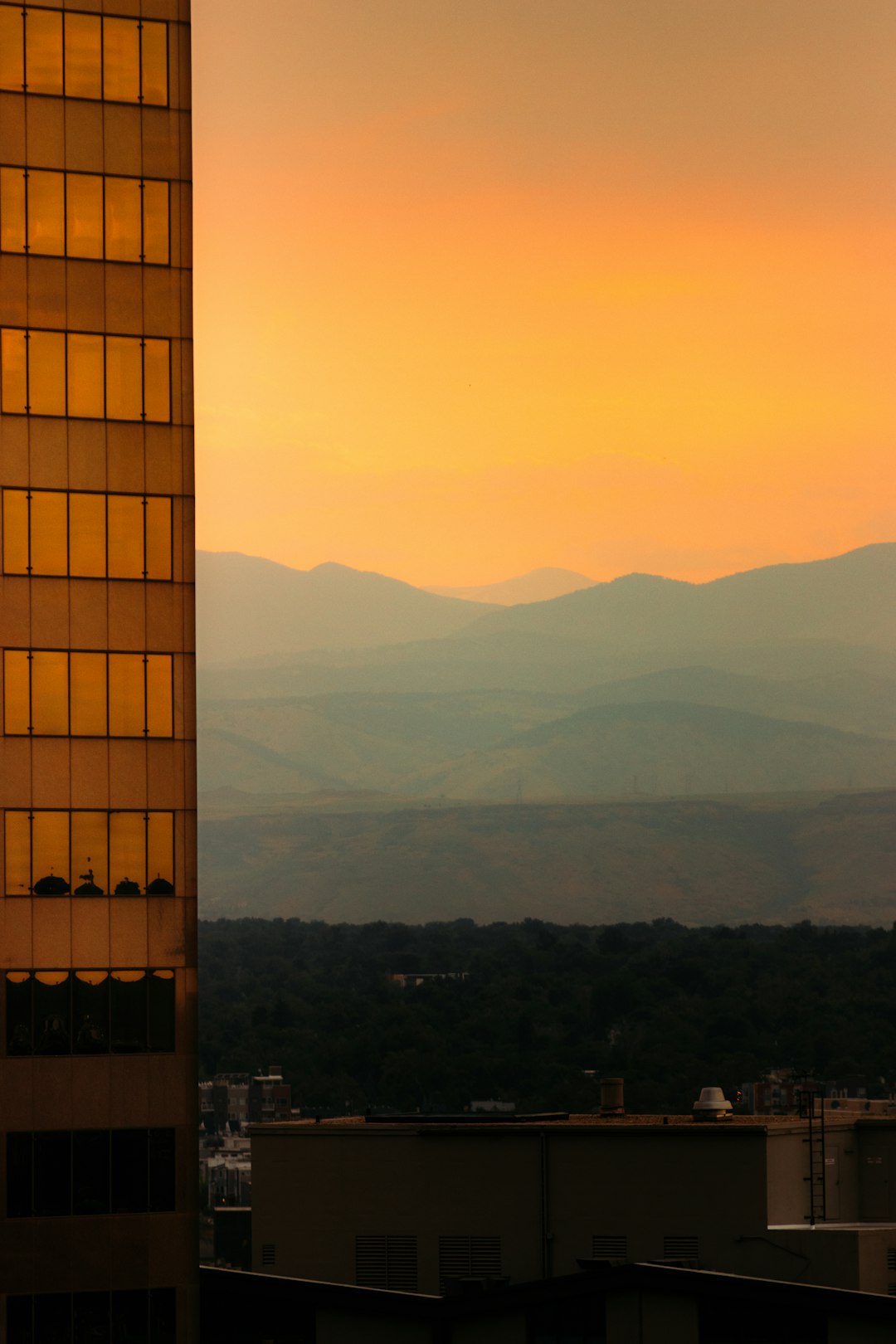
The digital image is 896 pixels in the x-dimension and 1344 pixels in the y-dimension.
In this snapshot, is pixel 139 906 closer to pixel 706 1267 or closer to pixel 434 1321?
pixel 434 1321

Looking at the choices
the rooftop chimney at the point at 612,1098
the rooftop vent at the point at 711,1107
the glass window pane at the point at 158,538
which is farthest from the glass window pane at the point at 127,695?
the rooftop chimney at the point at 612,1098

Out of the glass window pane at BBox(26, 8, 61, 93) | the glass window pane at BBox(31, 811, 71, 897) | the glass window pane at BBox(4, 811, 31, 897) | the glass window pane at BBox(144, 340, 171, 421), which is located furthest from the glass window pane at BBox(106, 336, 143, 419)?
the glass window pane at BBox(4, 811, 31, 897)

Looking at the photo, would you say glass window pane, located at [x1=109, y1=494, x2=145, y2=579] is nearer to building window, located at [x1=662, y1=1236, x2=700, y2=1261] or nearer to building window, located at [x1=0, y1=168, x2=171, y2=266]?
building window, located at [x1=0, y1=168, x2=171, y2=266]

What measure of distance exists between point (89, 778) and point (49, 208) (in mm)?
18436

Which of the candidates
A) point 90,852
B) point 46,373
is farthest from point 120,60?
point 90,852

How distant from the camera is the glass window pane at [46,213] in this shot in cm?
6328

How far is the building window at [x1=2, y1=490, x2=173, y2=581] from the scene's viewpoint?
6269cm

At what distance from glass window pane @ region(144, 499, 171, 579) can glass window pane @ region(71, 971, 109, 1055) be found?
42.5ft

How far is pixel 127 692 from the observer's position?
63.2 metres

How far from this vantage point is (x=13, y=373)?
63031mm

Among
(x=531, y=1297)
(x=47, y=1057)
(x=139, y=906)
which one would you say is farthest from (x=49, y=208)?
(x=531, y=1297)

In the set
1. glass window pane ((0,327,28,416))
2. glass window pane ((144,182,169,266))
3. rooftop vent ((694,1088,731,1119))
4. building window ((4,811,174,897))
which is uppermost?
glass window pane ((144,182,169,266))

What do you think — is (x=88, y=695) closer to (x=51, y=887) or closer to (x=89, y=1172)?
(x=51, y=887)

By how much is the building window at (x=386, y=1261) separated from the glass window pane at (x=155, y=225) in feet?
136
